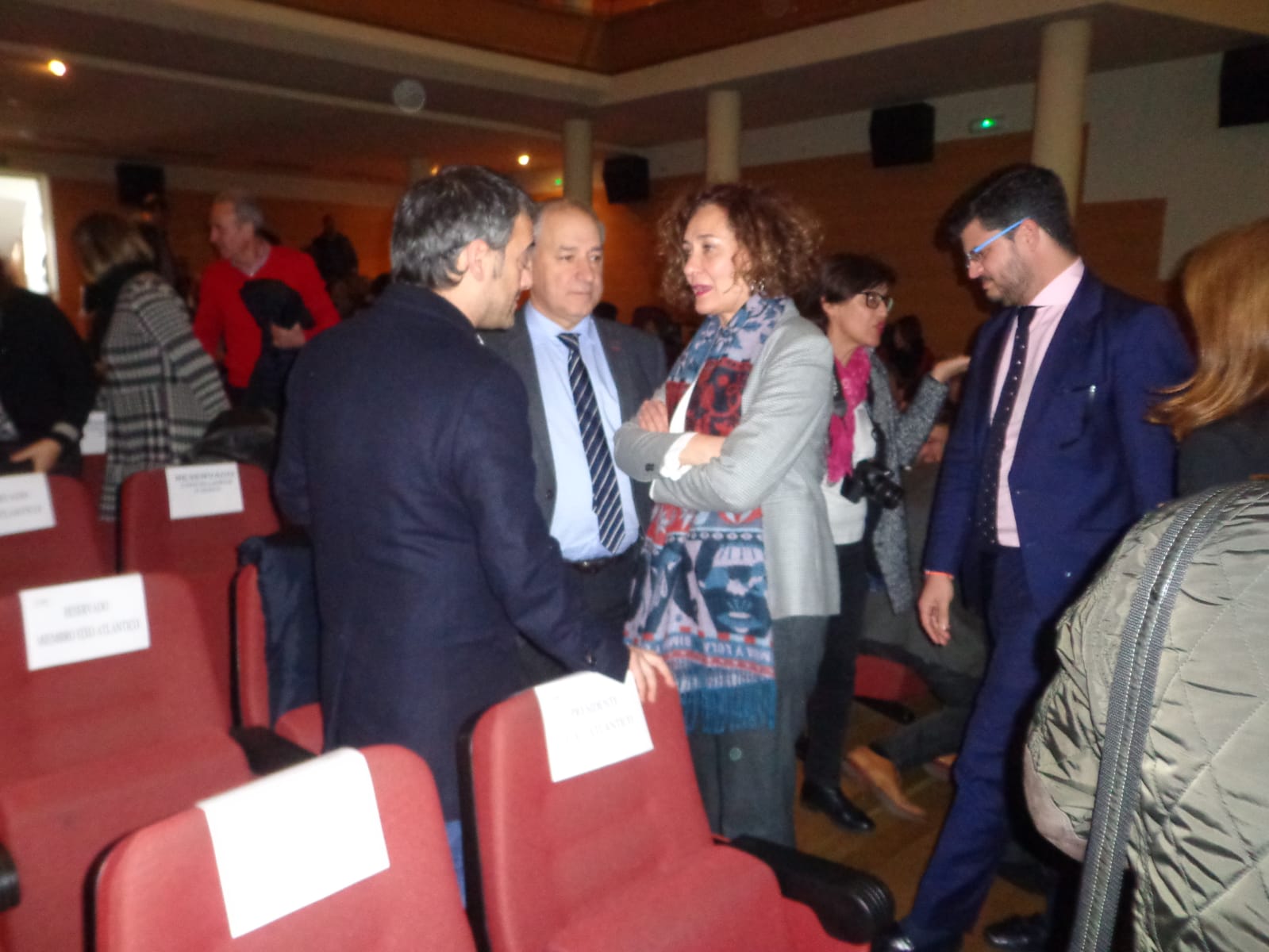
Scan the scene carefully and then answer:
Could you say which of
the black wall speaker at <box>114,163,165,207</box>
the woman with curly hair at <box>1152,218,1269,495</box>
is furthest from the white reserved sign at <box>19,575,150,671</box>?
the black wall speaker at <box>114,163,165,207</box>

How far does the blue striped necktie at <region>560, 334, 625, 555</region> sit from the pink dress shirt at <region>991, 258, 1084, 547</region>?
777mm

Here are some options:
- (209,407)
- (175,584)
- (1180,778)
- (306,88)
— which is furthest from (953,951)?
(306,88)

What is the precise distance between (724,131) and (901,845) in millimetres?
6085

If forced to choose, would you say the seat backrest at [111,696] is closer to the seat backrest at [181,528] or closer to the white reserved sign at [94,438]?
the seat backrest at [181,528]

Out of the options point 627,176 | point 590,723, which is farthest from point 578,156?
point 590,723

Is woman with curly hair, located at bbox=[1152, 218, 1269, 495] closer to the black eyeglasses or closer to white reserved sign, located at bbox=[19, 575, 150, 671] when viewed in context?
the black eyeglasses

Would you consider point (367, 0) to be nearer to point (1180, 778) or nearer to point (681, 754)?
point (681, 754)

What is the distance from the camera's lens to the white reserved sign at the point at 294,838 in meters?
0.89

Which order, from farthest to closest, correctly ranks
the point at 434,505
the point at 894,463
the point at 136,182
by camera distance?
Answer: the point at 136,182, the point at 894,463, the point at 434,505

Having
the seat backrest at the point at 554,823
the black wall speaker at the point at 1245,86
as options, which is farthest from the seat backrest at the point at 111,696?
the black wall speaker at the point at 1245,86

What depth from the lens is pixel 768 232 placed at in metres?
1.64

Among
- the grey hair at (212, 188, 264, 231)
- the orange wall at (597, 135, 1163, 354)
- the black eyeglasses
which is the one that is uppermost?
the orange wall at (597, 135, 1163, 354)

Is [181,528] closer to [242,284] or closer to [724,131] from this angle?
[242,284]

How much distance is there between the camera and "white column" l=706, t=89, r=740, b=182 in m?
7.09
